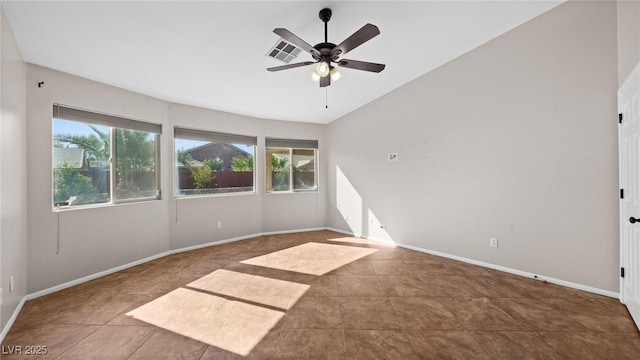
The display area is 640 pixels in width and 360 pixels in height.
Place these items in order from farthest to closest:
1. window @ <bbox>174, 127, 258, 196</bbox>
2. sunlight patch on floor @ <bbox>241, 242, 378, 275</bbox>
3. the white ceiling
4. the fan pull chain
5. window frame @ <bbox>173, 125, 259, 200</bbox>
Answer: window @ <bbox>174, 127, 258, 196</bbox>, window frame @ <bbox>173, 125, 259, 200</bbox>, the fan pull chain, sunlight patch on floor @ <bbox>241, 242, 378, 275</bbox>, the white ceiling

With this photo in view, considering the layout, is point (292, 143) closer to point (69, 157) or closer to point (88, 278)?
point (69, 157)

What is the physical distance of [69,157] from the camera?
2883mm

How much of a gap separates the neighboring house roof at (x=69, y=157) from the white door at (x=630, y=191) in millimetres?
5720

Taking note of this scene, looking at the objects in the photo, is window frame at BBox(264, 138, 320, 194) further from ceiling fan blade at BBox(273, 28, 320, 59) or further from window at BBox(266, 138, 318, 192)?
→ ceiling fan blade at BBox(273, 28, 320, 59)

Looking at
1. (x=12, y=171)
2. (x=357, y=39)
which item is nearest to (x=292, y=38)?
(x=357, y=39)

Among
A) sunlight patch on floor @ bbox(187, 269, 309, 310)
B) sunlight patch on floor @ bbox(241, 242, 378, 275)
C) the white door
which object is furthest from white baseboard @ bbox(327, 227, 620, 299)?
sunlight patch on floor @ bbox(187, 269, 309, 310)

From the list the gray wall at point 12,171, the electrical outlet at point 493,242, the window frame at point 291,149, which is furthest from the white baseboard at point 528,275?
the gray wall at point 12,171

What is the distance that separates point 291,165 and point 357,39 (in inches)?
151

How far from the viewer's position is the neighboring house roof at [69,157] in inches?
109

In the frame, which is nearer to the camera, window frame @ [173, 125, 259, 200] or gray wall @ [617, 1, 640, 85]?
gray wall @ [617, 1, 640, 85]

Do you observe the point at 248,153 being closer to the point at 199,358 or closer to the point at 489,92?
the point at 199,358

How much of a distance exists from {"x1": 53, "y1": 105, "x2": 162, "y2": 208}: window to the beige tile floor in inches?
45.2

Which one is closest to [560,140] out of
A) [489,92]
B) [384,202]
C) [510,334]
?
[489,92]

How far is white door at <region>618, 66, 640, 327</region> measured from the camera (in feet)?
6.14
